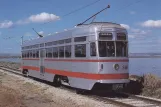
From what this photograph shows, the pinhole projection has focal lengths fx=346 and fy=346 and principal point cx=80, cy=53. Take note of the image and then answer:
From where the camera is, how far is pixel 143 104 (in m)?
14.0

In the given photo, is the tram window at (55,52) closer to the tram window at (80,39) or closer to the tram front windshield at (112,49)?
the tram window at (80,39)

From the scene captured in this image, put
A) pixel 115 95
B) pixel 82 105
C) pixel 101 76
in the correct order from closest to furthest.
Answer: pixel 82 105 → pixel 101 76 → pixel 115 95

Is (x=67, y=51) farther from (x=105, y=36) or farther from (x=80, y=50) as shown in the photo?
(x=105, y=36)

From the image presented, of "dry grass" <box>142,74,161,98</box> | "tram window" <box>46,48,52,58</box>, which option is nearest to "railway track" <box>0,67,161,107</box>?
"dry grass" <box>142,74,161,98</box>

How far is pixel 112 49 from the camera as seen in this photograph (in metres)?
15.7

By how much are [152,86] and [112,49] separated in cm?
342

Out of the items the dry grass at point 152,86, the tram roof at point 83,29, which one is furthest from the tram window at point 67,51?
the dry grass at point 152,86

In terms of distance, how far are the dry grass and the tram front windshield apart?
259 centimetres

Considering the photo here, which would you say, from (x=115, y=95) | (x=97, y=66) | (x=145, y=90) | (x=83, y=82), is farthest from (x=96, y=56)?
(x=145, y=90)

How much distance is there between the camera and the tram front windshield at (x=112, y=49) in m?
15.5

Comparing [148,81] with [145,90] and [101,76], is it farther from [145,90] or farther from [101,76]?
[101,76]

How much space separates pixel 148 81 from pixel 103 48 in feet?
13.1

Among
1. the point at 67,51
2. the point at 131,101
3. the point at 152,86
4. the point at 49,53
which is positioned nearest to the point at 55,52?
the point at 49,53

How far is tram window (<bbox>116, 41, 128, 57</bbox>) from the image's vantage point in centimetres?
1584
